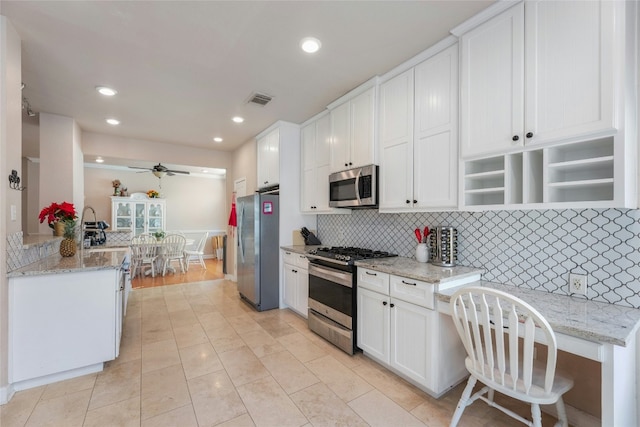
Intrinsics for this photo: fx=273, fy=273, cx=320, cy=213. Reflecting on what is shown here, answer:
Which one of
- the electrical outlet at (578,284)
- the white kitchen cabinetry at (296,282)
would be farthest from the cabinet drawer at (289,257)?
the electrical outlet at (578,284)

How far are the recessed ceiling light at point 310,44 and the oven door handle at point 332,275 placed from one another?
194cm

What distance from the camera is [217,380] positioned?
2.16m

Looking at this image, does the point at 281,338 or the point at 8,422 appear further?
the point at 281,338

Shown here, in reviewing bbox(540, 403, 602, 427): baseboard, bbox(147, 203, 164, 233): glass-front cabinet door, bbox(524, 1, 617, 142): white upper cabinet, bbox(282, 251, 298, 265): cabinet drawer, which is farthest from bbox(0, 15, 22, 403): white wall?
bbox(147, 203, 164, 233): glass-front cabinet door

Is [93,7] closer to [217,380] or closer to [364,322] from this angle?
[217,380]

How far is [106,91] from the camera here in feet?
9.50

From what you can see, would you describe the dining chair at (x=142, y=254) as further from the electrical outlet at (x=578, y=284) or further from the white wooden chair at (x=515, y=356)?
the electrical outlet at (x=578, y=284)

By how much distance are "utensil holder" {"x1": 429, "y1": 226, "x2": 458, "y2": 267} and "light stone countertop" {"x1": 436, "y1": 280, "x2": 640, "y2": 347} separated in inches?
20.4

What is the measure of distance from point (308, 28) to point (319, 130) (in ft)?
5.54

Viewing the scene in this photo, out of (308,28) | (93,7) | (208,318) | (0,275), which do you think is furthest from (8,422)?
(308,28)

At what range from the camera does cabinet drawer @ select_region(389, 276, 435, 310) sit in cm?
188

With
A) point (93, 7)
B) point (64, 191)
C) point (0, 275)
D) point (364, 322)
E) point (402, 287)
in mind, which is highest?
point (93, 7)

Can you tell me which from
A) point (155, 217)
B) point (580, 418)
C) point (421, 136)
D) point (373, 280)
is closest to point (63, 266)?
point (373, 280)

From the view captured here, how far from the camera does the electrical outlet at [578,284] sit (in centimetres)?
165
